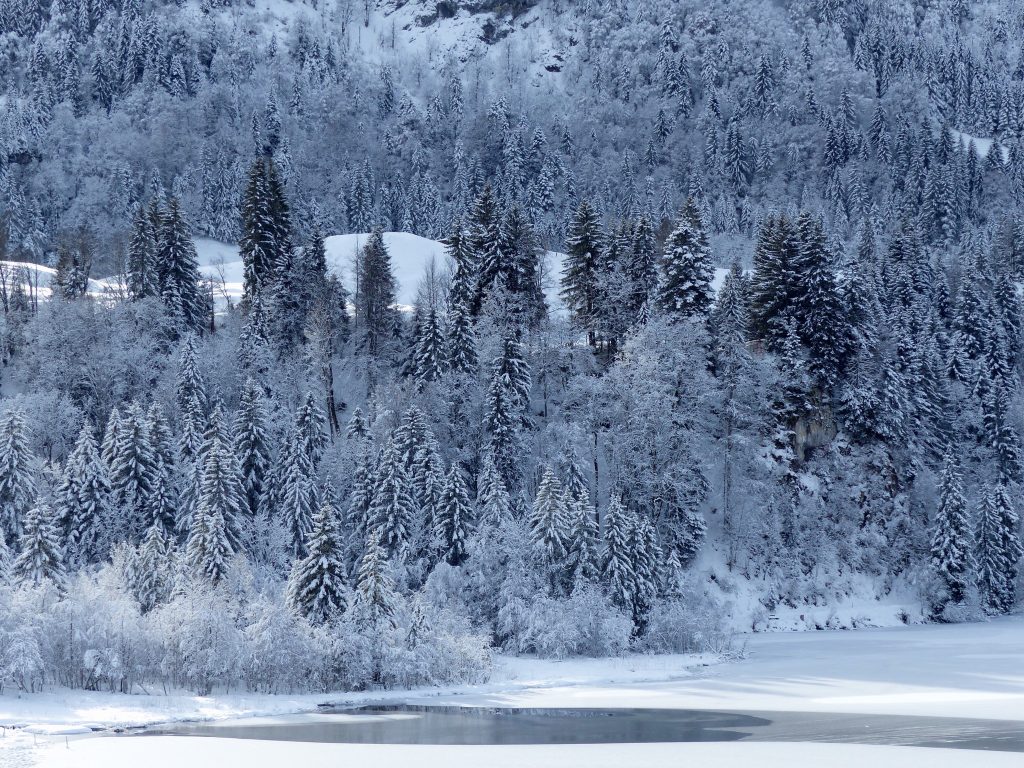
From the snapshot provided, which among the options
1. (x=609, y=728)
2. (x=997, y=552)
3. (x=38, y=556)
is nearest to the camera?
(x=609, y=728)

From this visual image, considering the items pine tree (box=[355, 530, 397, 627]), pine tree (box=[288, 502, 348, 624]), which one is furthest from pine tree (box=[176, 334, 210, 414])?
pine tree (box=[355, 530, 397, 627])

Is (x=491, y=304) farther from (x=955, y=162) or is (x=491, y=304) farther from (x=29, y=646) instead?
(x=955, y=162)

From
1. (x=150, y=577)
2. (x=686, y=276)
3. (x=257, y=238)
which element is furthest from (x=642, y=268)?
(x=150, y=577)

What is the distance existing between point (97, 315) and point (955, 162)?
128615 millimetres

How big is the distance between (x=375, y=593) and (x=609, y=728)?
13.4 metres

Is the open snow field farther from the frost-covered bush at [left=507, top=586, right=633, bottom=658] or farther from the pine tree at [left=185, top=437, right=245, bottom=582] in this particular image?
the pine tree at [left=185, top=437, right=245, bottom=582]

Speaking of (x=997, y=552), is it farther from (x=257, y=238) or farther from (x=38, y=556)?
(x=257, y=238)

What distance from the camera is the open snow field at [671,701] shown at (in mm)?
25719

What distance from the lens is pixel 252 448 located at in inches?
2320

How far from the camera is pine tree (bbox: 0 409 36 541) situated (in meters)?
52.0

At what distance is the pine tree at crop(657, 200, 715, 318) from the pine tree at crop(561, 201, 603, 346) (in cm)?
559

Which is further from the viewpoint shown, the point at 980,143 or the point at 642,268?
the point at 980,143

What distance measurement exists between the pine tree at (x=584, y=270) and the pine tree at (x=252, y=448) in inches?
933

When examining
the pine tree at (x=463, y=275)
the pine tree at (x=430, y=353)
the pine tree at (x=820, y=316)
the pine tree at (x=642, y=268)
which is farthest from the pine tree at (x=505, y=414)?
the pine tree at (x=820, y=316)
